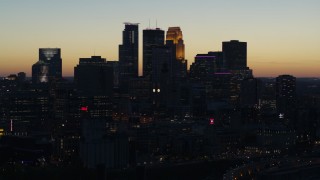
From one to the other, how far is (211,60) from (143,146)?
92.3 meters

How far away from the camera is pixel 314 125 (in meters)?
95.4

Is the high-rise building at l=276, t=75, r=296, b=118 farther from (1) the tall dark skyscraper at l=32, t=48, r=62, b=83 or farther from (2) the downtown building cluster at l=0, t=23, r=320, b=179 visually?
(1) the tall dark skyscraper at l=32, t=48, r=62, b=83

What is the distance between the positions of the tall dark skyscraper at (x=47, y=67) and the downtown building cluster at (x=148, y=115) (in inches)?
9.9

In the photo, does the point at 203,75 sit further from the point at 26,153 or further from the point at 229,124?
the point at 26,153

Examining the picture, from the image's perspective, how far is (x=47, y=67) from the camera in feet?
522

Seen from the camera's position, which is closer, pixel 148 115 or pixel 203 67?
pixel 148 115

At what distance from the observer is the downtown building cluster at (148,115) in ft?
226

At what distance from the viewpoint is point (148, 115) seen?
370 ft

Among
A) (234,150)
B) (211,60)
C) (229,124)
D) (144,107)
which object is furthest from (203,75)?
(234,150)

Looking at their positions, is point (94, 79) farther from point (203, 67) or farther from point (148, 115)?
point (203, 67)

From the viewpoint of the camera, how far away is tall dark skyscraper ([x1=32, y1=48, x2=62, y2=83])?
15425cm

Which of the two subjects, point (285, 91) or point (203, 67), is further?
point (203, 67)

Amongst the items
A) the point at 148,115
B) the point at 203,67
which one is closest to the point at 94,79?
the point at 148,115

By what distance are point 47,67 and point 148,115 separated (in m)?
54.0
